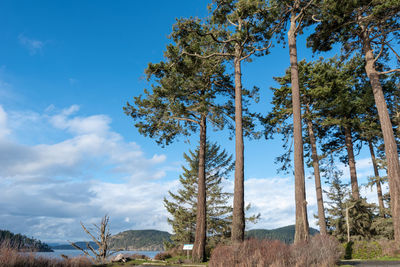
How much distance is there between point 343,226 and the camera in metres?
18.5

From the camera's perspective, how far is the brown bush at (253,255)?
21.2ft

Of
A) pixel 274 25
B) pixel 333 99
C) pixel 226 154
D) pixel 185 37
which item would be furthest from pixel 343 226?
pixel 185 37

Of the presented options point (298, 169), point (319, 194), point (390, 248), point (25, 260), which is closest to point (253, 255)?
point (298, 169)

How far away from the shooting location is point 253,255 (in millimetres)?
6758

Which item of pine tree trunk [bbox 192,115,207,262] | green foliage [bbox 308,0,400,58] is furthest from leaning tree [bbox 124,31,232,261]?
green foliage [bbox 308,0,400,58]

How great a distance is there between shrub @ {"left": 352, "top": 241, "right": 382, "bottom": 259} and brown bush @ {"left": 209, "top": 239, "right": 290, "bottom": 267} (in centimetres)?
830

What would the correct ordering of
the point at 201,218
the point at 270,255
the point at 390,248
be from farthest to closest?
the point at 201,218 < the point at 390,248 < the point at 270,255

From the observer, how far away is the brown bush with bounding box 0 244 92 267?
23.0 ft

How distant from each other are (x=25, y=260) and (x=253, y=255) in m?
6.69

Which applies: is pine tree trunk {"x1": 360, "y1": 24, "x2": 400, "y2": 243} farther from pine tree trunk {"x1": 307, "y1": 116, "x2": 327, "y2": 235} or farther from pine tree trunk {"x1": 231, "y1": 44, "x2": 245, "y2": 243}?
pine tree trunk {"x1": 231, "y1": 44, "x2": 245, "y2": 243}

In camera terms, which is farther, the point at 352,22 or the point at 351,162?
the point at 351,162

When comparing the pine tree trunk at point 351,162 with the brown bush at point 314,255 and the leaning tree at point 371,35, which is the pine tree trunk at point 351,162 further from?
the brown bush at point 314,255

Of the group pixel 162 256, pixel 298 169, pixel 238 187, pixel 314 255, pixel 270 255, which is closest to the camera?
pixel 270 255

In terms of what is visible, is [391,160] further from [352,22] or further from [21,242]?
[21,242]
